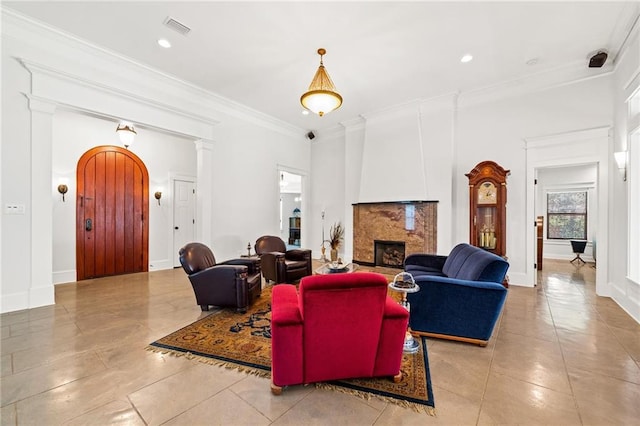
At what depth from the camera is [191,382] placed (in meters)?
2.01

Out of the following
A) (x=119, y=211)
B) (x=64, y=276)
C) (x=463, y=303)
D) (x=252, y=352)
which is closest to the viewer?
(x=252, y=352)

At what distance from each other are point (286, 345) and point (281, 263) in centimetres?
286

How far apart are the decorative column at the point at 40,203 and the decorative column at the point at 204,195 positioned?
208 cm

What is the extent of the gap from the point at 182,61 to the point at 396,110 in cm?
421

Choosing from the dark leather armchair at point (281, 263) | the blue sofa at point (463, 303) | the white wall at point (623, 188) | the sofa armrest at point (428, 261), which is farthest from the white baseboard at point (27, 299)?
the white wall at point (623, 188)

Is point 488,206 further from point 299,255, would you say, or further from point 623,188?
point 299,255

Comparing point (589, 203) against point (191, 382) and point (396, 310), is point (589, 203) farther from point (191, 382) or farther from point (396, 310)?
point (191, 382)

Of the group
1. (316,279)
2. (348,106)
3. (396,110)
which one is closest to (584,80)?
(396,110)

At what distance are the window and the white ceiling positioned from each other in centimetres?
472

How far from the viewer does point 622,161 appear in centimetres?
377

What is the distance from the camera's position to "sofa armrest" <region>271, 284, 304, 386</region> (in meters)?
1.75

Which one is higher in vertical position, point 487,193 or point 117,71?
point 117,71

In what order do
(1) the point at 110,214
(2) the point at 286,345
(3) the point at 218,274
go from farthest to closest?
(1) the point at 110,214 → (3) the point at 218,274 → (2) the point at 286,345

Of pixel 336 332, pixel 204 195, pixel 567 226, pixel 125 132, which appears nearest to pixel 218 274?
pixel 336 332
